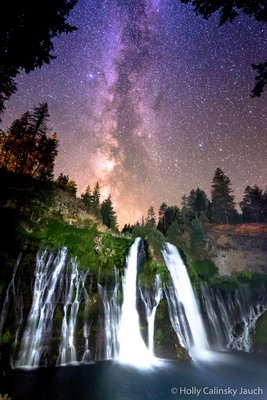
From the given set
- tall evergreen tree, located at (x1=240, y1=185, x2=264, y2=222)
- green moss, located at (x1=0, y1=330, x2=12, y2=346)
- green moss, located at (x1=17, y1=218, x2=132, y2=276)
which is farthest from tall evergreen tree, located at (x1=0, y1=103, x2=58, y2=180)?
tall evergreen tree, located at (x1=240, y1=185, x2=264, y2=222)

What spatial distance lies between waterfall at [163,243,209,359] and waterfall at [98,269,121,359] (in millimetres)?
4835

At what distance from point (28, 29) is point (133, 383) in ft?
49.1

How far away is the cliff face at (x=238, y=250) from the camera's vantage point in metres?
39.1

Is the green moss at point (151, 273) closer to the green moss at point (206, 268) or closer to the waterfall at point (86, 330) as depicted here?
the waterfall at point (86, 330)

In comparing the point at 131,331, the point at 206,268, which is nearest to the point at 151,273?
the point at 131,331

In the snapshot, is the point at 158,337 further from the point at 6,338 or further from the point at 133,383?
the point at 6,338

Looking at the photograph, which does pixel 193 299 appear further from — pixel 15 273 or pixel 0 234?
pixel 0 234

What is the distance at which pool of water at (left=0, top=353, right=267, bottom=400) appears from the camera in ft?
35.3

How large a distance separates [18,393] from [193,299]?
17040 millimetres

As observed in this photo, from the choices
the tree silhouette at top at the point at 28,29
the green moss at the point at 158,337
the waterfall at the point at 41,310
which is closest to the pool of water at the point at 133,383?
the waterfall at the point at 41,310

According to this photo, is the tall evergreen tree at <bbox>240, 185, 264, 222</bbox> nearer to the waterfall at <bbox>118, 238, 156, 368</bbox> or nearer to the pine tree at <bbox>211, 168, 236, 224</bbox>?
the pine tree at <bbox>211, 168, 236, 224</bbox>

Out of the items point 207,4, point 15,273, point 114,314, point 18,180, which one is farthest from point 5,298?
point 207,4

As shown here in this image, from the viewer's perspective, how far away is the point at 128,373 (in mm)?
13766

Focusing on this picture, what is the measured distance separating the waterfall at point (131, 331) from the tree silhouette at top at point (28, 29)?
15.7 meters
